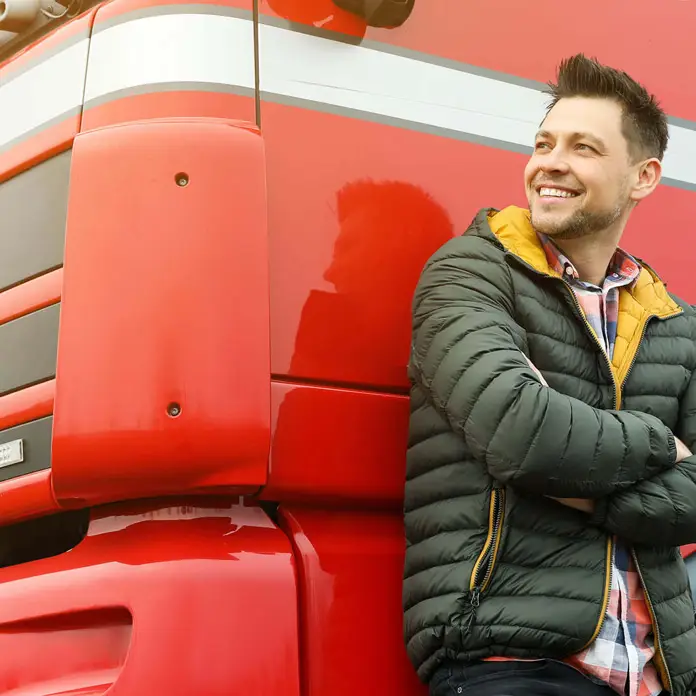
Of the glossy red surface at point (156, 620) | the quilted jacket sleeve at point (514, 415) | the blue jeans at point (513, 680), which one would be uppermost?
the quilted jacket sleeve at point (514, 415)

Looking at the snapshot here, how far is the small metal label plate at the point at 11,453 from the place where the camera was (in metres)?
1.54

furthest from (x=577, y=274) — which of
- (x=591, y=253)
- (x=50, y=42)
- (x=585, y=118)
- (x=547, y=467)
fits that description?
(x=50, y=42)

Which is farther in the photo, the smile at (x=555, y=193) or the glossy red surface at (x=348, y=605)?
the smile at (x=555, y=193)

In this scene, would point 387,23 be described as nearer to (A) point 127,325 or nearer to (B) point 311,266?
(B) point 311,266

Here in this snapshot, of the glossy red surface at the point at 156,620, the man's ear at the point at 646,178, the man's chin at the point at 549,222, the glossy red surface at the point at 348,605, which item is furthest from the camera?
the man's ear at the point at 646,178

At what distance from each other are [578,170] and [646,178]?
20 cm

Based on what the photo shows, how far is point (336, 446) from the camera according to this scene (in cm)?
159

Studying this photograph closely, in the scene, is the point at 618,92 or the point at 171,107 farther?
the point at 618,92

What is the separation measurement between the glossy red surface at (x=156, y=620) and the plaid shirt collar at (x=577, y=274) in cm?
72

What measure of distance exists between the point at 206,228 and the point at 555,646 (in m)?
0.81

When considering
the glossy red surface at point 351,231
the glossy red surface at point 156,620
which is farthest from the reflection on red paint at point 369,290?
the glossy red surface at point 156,620

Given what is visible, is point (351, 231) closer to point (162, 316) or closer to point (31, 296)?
point (162, 316)

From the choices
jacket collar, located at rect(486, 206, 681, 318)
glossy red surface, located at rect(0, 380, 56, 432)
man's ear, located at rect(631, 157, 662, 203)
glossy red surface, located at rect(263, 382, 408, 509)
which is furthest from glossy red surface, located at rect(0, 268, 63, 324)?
man's ear, located at rect(631, 157, 662, 203)

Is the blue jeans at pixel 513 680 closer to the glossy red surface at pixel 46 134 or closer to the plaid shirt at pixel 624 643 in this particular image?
the plaid shirt at pixel 624 643
